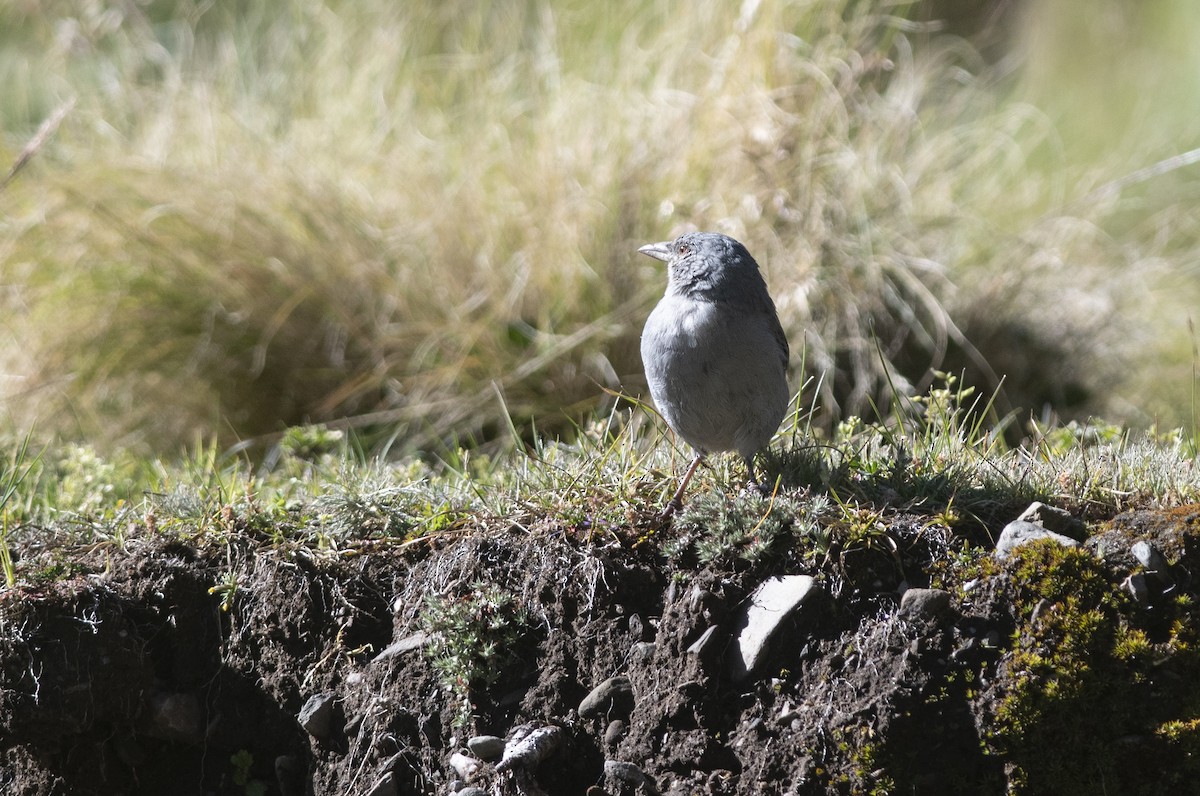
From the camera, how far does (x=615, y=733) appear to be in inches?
103

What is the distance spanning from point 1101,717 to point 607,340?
10.1 feet

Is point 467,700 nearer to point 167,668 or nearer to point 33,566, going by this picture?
point 167,668

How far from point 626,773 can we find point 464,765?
390 mm

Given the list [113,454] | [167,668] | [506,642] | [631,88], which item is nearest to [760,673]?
[506,642]

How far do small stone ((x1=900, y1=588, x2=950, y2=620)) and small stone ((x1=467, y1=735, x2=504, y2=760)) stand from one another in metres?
0.99

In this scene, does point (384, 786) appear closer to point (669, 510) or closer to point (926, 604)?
point (669, 510)

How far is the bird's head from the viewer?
329cm

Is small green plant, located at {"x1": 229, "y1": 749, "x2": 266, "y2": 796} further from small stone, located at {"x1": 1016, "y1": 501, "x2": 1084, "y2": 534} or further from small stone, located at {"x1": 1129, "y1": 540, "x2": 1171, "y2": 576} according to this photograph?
small stone, located at {"x1": 1129, "y1": 540, "x2": 1171, "y2": 576}

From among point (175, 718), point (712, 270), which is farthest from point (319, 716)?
point (712, 270)

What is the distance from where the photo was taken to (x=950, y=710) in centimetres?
242

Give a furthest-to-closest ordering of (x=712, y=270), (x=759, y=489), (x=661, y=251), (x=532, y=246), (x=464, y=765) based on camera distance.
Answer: (x=532, y=246)
(x=661, y=251)
(x=712, y=270)
(x=759, y=489)
(x=464, y=765)

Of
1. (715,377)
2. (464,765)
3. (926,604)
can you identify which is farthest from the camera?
(715,377)

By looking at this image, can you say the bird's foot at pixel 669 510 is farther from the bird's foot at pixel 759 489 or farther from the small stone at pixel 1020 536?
the small stone at pixel 1020 536

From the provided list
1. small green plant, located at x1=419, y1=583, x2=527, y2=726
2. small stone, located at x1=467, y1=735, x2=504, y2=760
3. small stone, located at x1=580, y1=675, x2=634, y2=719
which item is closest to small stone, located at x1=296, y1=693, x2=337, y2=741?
small green plant, located at x1=419, y1=583, x2=527, y2=726
